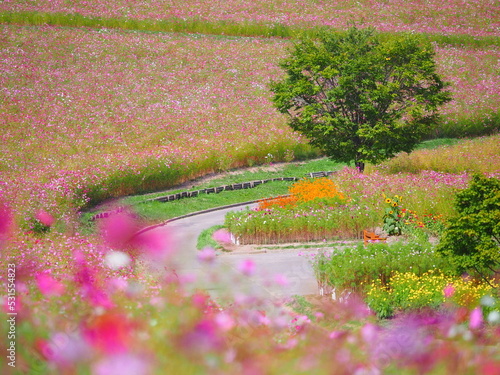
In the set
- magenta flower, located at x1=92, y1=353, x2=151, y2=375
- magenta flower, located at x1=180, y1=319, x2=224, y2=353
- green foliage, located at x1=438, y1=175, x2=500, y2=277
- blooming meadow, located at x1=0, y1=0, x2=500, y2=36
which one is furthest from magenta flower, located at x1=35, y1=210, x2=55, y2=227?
blooming meadow, located at x1=0, y1=0, x2=500, y2=36

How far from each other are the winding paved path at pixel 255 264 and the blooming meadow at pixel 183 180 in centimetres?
59

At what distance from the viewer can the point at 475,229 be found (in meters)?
11.5

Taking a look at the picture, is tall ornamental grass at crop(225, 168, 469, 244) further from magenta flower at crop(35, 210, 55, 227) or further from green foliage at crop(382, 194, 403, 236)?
magenta flower at crop(35, 210, 55, 227)

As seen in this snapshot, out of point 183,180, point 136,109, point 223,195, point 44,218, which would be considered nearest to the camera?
point 44,218

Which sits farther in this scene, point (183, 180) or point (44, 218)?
point (183, 180)

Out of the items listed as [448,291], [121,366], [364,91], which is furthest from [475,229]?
[364,91]

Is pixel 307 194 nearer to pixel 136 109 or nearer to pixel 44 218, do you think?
pixel 44 218

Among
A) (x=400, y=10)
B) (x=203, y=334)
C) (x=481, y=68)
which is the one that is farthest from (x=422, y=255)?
(x=400, y=10)

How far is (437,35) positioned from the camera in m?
51.2

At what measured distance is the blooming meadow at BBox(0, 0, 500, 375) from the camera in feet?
15.6

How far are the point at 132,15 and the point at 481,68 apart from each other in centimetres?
2728

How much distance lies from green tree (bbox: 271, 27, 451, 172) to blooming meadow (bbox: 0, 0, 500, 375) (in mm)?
1719

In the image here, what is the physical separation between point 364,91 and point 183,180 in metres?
8.92

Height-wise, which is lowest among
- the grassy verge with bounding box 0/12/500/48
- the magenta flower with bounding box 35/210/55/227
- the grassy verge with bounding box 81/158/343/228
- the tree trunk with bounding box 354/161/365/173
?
the grassy verge with bounding box 81/158/343/228
